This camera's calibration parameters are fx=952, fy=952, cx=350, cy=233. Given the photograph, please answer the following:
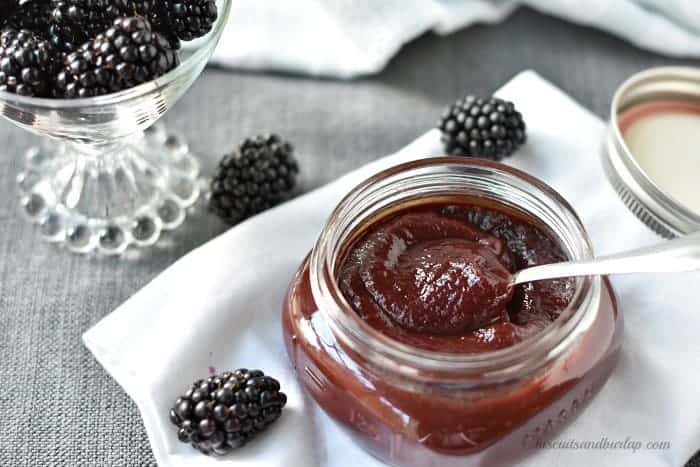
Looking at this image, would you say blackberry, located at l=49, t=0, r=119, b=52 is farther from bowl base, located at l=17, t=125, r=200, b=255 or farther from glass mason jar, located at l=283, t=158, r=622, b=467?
glass mason jar, located at l=283, t=158, r=622, b=467

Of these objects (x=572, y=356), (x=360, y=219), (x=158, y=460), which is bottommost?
(x=158, y=460)

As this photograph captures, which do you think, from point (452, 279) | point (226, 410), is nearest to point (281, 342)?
point (226, 410)

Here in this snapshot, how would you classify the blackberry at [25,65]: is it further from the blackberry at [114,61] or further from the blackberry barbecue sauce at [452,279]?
the blackberry barbecue sauce at [452,279]

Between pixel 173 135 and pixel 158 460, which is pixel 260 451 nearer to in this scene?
pixel 158 460

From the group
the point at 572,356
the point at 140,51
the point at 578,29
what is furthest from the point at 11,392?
the point at 578,29

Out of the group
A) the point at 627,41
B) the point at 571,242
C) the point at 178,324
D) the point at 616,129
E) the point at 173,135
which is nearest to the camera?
the point at 571,242

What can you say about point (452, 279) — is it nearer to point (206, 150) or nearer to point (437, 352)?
point (437, 352)

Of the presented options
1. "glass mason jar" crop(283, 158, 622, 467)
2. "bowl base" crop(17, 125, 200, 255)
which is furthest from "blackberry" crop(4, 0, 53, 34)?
"glass mason jar" crop(283, 158, 622, 467)
